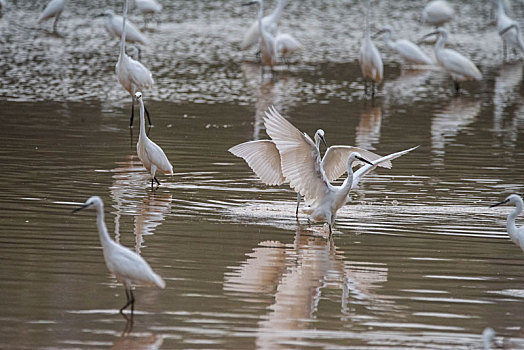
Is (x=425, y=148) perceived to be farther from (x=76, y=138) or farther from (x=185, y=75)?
(x=185, y=75)

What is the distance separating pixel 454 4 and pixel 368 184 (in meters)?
25.9

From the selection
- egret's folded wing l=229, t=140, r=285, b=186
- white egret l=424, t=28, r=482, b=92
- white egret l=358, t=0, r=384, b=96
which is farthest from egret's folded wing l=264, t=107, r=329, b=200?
white egret l=424, t=28, r=482, b=92

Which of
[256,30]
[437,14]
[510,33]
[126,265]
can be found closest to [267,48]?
[256,30]

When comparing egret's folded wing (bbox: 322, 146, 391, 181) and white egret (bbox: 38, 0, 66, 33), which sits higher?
white egret (bbox: 38, 0, 66, 33)

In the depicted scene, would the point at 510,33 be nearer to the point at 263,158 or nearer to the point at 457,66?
the point at 457,66

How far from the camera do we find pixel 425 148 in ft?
46.8

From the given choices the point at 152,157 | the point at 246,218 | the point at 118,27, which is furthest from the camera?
the point at 118,27

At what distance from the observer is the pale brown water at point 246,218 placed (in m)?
6.89

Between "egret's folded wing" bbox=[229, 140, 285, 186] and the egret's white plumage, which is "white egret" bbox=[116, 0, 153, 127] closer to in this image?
"egret's folded wing" bbox=[229, 140, 285, 186]

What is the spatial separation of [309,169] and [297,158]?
0.16 meters

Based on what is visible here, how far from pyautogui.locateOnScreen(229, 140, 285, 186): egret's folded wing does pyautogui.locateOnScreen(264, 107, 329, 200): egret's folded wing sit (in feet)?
2.14

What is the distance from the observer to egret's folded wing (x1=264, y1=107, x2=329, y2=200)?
9.62m

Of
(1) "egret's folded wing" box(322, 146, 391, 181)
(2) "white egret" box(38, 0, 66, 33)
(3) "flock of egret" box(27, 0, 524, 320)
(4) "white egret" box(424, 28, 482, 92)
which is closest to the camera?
(3) "flock of egret" box(27, 0, 524, 320)

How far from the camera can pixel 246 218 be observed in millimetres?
10055
